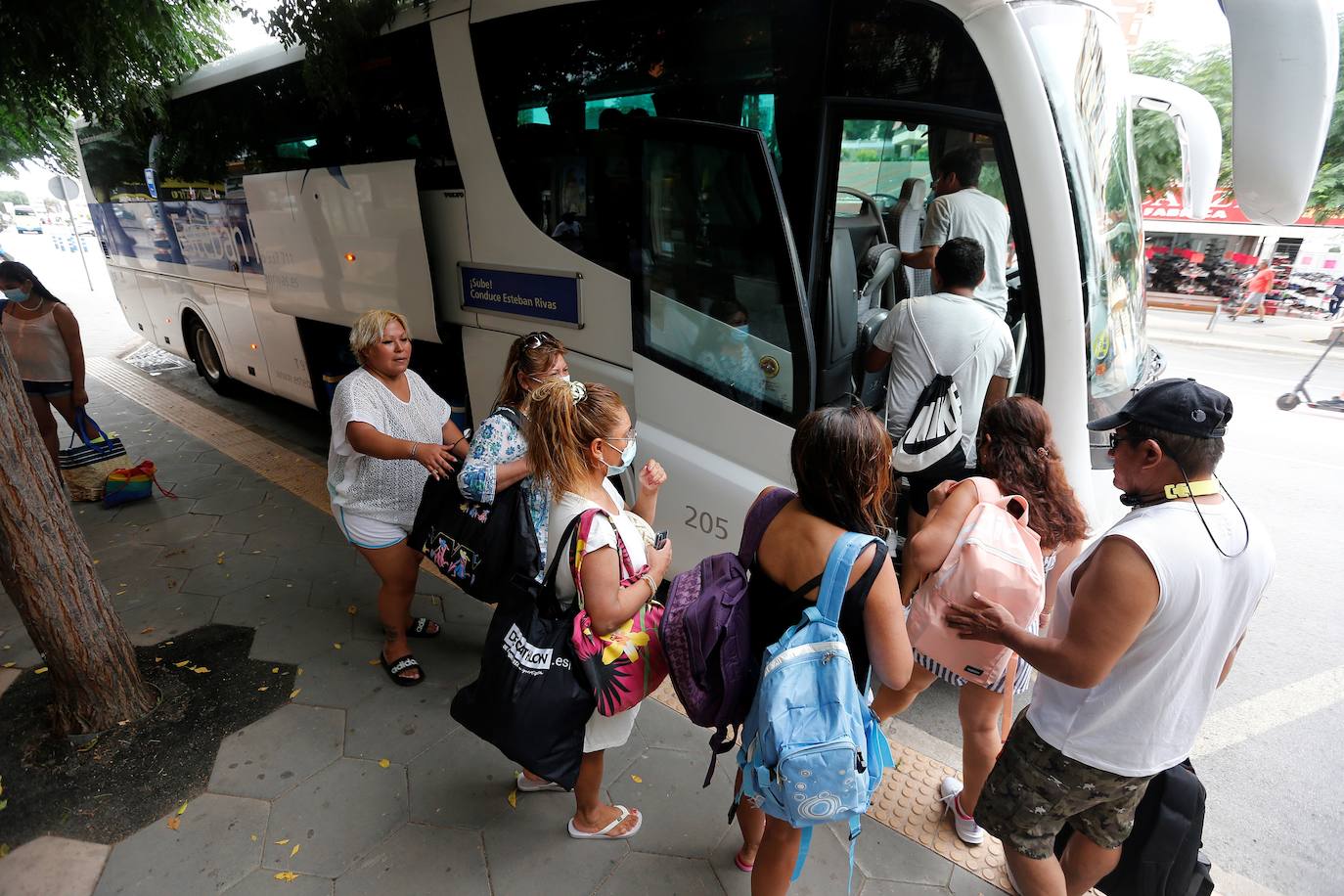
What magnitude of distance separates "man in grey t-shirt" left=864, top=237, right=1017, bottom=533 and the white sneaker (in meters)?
1.05

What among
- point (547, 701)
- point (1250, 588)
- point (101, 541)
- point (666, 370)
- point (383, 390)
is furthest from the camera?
point (101, 541)

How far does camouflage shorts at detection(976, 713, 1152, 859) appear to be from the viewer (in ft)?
5.69

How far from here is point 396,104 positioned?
13.3 feet

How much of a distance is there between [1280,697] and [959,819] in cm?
226

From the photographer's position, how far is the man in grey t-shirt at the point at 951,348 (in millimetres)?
2785

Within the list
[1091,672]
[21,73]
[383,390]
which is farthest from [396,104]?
[1091,672]

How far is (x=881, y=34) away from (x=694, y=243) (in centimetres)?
107

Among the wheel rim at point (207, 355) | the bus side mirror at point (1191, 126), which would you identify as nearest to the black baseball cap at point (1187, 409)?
the bus side mirror at point (1191, 126)

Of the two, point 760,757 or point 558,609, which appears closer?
point 760,757

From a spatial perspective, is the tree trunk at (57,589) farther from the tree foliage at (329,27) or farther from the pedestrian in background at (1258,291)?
the pedestrian in background at (1258,291)

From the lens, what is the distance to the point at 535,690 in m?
1.94

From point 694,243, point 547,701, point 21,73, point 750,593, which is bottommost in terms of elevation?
point 547,701

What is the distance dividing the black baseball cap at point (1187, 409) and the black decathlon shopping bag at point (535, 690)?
60.0 inches

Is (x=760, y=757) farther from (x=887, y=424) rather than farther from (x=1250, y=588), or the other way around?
(x=887, y=424)
